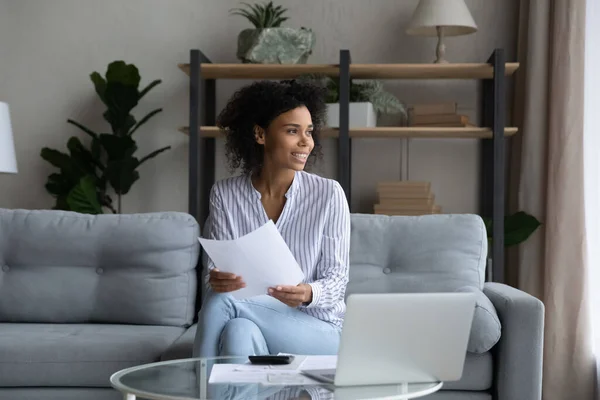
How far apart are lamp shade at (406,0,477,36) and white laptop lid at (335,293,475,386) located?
8.40ft

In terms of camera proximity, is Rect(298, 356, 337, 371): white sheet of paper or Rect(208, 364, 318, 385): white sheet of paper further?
Rect(298, 356, 337, 371): white sheet of paper

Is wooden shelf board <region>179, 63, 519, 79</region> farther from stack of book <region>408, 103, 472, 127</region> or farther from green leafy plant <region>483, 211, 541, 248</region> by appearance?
green leafy plant <region>483, 211, 541, 248</region>

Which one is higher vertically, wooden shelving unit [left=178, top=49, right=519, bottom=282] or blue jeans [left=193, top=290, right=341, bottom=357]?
wooden shelving unit [left=178, top=49, right=519, bottom=282]

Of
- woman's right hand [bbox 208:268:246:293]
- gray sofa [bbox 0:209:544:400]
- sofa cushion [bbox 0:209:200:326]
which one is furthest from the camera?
sofa cushion [bbox 0:209:200:326]

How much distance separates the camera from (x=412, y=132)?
3939 millimetres

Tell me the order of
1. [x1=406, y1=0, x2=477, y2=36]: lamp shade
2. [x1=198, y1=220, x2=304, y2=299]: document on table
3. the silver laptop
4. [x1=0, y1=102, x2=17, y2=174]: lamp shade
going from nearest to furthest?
the silver laptop < [x1=198, y1=220, x2=304, y2=299]: document on table < [x1=0, y1=102, x2=17, y2=174]: lamp shade < [x1=406, y1=0, x2=477, y2=36]: lamp shade

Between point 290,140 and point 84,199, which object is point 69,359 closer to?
point 290,140

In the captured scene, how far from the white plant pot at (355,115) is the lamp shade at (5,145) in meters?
1.35

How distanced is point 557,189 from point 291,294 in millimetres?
2087

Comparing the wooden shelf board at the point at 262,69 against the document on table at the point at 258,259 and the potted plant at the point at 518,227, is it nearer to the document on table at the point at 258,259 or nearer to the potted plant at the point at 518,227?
the potted plant at the point at 518,227

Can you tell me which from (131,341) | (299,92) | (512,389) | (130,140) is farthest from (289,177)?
(130,140)

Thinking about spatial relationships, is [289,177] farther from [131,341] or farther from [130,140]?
[130,140]

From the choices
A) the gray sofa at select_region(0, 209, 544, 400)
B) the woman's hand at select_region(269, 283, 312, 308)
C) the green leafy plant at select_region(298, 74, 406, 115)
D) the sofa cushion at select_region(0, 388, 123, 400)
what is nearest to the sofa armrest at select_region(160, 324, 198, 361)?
the gray sofa at select_region(0, 209, 544, 400)

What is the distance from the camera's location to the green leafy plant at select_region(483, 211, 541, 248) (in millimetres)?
3896
